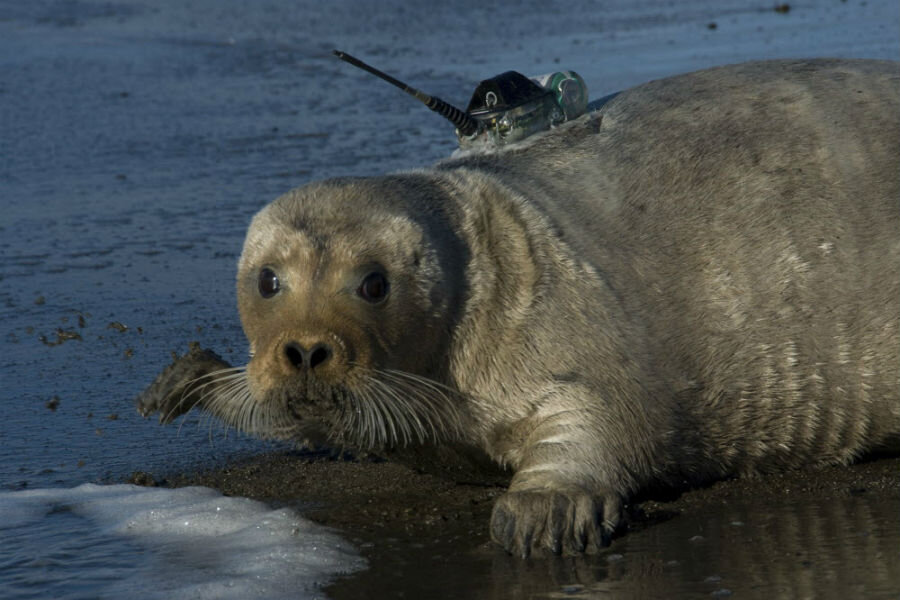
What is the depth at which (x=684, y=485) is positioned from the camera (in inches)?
189

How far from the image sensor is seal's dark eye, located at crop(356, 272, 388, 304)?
4.45 metres

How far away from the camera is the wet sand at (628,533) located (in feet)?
12.4

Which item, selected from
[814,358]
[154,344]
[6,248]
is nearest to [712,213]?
[814,358]

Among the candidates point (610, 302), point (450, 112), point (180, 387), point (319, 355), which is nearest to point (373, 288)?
point (319, 355)

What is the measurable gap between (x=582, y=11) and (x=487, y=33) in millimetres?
1574

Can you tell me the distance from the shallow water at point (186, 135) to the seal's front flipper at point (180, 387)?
7.7 inches

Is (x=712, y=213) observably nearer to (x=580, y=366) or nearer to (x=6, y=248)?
(x=580, y=366)

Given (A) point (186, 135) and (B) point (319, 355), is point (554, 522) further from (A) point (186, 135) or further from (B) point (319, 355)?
(A) point (186, 135)

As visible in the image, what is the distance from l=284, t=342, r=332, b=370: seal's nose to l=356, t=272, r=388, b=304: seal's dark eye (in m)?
0.26

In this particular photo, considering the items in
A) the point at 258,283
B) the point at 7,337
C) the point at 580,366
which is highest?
the point at 258,283

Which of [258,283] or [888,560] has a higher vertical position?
[258,283]

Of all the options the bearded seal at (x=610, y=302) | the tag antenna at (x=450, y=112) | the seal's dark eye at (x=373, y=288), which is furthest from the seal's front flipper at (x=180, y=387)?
the tag antenna at (x=450, y=112)

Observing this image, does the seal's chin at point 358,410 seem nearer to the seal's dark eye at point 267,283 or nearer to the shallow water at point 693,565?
the seal's dark eye at point 267,283

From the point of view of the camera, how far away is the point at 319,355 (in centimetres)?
425
